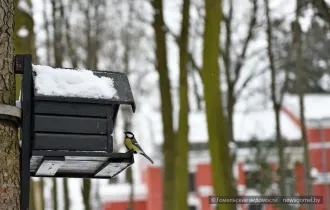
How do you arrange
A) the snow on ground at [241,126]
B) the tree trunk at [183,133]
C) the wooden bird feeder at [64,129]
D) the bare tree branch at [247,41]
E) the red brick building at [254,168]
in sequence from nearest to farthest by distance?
the wooden bird feeder at [64,129], the tree trunk at [183,133], the bare tree branch at [247,41], the red brick building at [254,168], the snow on ground at [241,126]

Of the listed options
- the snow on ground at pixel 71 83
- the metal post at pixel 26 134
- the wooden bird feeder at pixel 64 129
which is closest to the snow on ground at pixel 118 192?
the wooden bird feeder at pixel 64 129

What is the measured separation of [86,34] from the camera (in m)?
18.1

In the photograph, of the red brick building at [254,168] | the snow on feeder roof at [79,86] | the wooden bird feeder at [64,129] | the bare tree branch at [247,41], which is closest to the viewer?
the wooden bird feeder at [64,129]

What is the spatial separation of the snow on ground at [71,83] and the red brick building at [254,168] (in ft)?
80.6

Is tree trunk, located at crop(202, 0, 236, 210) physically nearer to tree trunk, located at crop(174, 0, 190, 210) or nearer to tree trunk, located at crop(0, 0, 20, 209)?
tree trunk, located at crop(174, 0, 190, 210)

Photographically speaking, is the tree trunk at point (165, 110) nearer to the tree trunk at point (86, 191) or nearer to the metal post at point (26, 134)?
the tree trunk at point (86, 191)

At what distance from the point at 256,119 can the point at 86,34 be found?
1665 centimetres

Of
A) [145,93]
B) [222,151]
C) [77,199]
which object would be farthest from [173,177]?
[77,199]

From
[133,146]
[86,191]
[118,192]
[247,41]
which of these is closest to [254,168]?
[118,192]

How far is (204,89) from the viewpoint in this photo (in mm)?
9250

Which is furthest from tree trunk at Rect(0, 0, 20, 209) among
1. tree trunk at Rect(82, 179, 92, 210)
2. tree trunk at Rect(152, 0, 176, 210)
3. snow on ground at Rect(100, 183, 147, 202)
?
snow on ground at Rect(100, 183, 147, 202)

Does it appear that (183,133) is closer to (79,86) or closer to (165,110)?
(165,110)

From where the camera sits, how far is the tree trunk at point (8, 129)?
323 cm

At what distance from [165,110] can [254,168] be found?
17276 mm
